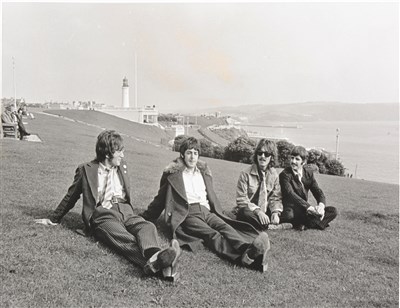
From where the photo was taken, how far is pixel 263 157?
6.04m

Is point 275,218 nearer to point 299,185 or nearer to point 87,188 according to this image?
point 299,185

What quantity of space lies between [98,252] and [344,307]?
266 centimetres

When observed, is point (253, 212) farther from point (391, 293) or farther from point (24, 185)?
point (24, 185)

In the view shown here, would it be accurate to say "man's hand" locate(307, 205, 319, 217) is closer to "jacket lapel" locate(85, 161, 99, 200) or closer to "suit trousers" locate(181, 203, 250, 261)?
"suit trousers" locate(181, 203, 250, 261)

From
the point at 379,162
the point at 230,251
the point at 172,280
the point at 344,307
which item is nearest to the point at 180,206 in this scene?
the point at 230,251

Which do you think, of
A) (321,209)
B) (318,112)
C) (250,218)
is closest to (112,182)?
(250,218)

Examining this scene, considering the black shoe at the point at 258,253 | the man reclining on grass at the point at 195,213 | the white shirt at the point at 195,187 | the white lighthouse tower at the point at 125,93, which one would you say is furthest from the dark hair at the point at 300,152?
the white lighthouse tower at the point at 125,93

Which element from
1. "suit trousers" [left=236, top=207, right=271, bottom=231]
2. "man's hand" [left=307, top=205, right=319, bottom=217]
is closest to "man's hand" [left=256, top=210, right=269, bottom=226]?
"suit trousers" [left=236, top=207, right=271, bottom=231]

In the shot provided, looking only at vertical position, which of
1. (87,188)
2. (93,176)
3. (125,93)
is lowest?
(87,188)

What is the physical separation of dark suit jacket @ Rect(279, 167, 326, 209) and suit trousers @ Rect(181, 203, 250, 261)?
4.34ft

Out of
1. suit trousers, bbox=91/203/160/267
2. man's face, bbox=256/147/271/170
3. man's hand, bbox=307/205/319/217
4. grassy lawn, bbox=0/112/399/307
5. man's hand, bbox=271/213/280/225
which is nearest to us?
grassy lawn, bbox=0/112/399/307

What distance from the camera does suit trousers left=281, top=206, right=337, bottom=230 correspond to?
6379 mm

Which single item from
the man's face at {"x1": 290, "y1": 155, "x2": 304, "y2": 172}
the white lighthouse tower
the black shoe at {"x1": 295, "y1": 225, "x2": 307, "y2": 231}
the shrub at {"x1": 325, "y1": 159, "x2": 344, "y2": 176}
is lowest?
the shrub at {"x1": 325, "y1": 159, "x2": 344, "y2": 176}

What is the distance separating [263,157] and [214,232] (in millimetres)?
1443
